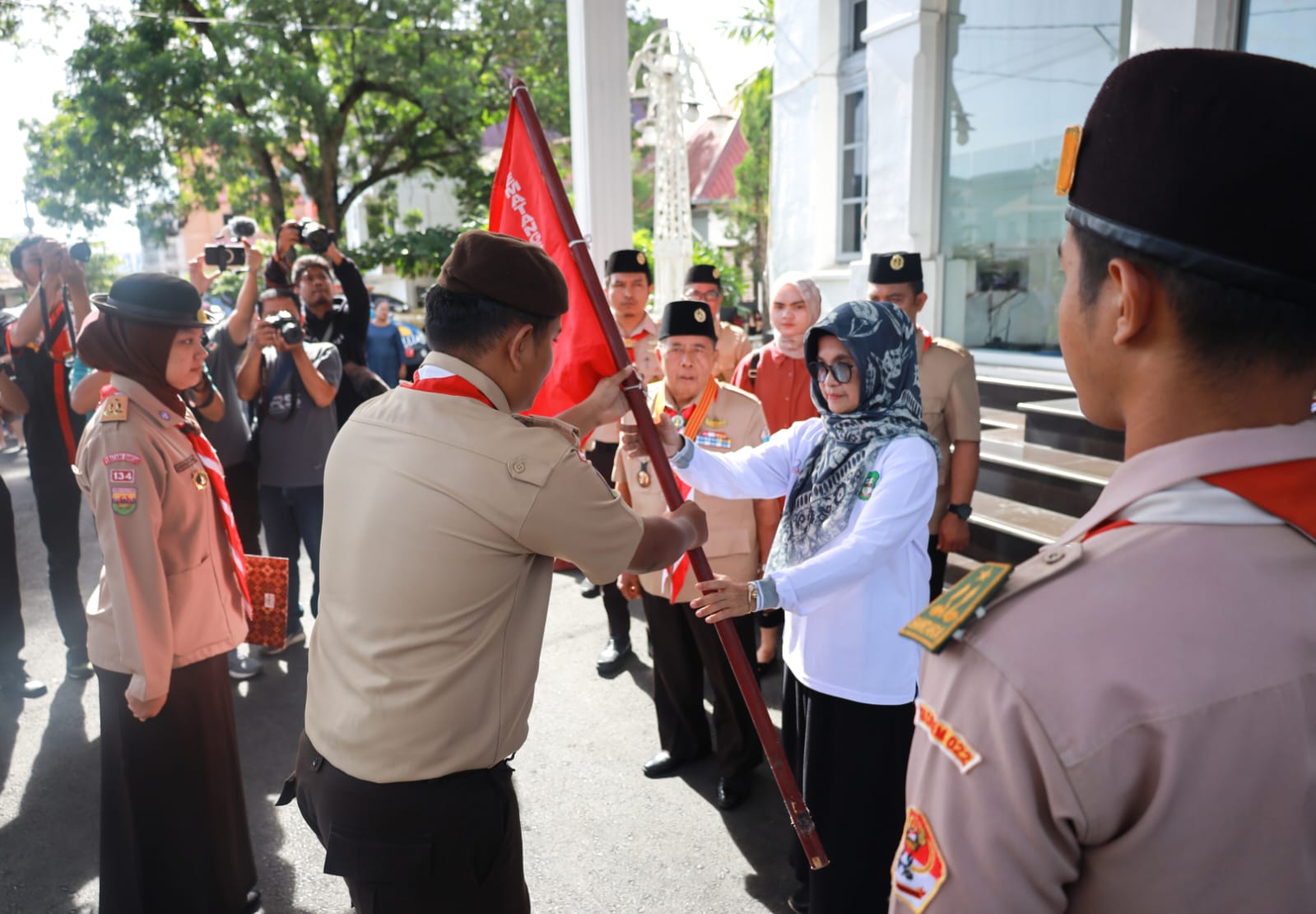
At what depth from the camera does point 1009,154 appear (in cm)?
752

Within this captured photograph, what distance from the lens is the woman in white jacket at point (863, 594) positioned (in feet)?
7.47

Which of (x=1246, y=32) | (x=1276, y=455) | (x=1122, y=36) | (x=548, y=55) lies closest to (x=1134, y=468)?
(x=1276, y=455)

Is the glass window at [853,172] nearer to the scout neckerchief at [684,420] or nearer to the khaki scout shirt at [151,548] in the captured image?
the scout neckerchief at [684,420]

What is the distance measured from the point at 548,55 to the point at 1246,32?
1445 cm

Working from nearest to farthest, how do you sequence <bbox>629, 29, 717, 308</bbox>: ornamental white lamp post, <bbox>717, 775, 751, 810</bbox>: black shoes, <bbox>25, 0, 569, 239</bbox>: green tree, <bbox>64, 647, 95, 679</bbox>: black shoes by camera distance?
<bbox>717, 775, 751, 810</bbox>: black shoes
<bbox>64, 647, 95, 679</bbox>: black shoes
<bbox>629, 29, 717, 308</bbox>: ornamental white lamp post
<bbox>25, 0, 569, 239</bbox>: green tree

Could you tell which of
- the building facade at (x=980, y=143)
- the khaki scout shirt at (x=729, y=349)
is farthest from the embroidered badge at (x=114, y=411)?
the building facade at (x=980, y=143)

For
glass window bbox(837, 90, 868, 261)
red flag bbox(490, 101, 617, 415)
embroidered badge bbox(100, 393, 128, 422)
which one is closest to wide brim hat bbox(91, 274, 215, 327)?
embroidered badge bbox(100, 393, 128, 422)

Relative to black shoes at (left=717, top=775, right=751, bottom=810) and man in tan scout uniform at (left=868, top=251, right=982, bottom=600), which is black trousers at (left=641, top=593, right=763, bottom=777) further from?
man in tan scout uniform at (left=868, top=251, right=982, bottom=600)

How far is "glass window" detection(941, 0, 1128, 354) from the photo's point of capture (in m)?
7.02

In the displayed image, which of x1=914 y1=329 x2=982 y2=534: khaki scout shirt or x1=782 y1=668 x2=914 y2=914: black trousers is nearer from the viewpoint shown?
x1=782 y1=668 x2=914 y2=914: black trousers

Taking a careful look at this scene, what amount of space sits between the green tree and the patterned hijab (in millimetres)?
15100

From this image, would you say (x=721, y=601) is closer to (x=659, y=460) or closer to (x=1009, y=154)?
(x=659, y=460)

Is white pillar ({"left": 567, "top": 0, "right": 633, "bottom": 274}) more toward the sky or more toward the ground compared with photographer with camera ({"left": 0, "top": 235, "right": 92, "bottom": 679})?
more toward the sky

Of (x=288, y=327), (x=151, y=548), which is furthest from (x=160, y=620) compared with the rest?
(x=288, y=327)
